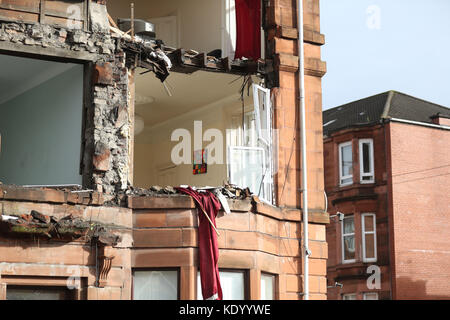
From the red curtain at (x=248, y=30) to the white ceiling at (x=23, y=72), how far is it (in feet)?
15.0

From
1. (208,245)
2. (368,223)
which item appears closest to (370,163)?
(368,223)

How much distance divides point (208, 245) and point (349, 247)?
85.5 ft

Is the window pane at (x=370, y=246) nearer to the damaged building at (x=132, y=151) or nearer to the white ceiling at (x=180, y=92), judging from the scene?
the white ceiling at (x=180, y=92)

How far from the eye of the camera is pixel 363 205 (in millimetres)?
42656

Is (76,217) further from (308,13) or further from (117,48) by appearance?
(308,13)

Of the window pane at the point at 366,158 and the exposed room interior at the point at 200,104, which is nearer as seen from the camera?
the exposed room interior at the point at 200,104

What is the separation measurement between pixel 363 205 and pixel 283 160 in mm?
22750

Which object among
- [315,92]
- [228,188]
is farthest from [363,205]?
[228,188]

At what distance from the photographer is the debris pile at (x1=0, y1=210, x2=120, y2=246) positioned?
16594 mm

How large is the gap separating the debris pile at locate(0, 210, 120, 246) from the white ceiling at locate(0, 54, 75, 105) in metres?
4.07

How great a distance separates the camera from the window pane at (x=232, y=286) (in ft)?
60.4

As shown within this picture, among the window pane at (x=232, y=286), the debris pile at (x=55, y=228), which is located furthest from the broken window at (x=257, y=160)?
the debris pile at (x=55, y=228)

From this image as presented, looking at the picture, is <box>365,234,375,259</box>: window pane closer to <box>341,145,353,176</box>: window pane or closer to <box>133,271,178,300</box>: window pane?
<box>341,145,353,176</box>: window pane

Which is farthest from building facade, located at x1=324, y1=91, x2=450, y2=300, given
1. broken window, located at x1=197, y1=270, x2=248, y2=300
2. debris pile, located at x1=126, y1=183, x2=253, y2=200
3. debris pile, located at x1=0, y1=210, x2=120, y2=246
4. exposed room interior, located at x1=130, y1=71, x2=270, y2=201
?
debris pile, located at x1=0, y1=210, x2=120, y2=246
